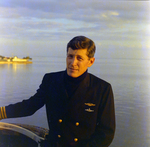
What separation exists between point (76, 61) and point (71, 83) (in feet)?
0.70

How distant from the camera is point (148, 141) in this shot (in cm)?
354

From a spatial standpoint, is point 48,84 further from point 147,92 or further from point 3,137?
point 147,92

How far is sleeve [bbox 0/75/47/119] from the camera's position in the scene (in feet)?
5.70

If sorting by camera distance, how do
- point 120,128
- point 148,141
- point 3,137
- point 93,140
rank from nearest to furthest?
point 93,140 → point 3,137 → point 148,141 → point 120,128

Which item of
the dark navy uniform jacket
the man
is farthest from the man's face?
the dark navy uniform jacket

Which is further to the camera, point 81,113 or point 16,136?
point 16,136

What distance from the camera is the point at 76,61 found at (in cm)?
160

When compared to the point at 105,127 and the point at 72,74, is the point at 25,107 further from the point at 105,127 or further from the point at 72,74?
the point at 105,127

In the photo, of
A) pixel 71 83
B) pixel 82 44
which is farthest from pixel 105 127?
pixel 82 44

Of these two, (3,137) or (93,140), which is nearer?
(93,140)

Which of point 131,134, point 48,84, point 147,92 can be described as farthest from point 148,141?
point 147,92

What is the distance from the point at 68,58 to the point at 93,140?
26.5 inches

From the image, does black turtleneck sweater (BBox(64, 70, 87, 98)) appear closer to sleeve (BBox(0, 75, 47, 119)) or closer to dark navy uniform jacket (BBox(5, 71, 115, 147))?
dark navy uniform jacket (BBox(5, 71, 115, 147))

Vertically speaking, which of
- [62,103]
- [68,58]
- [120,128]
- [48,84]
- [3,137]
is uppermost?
A: [68,58]
